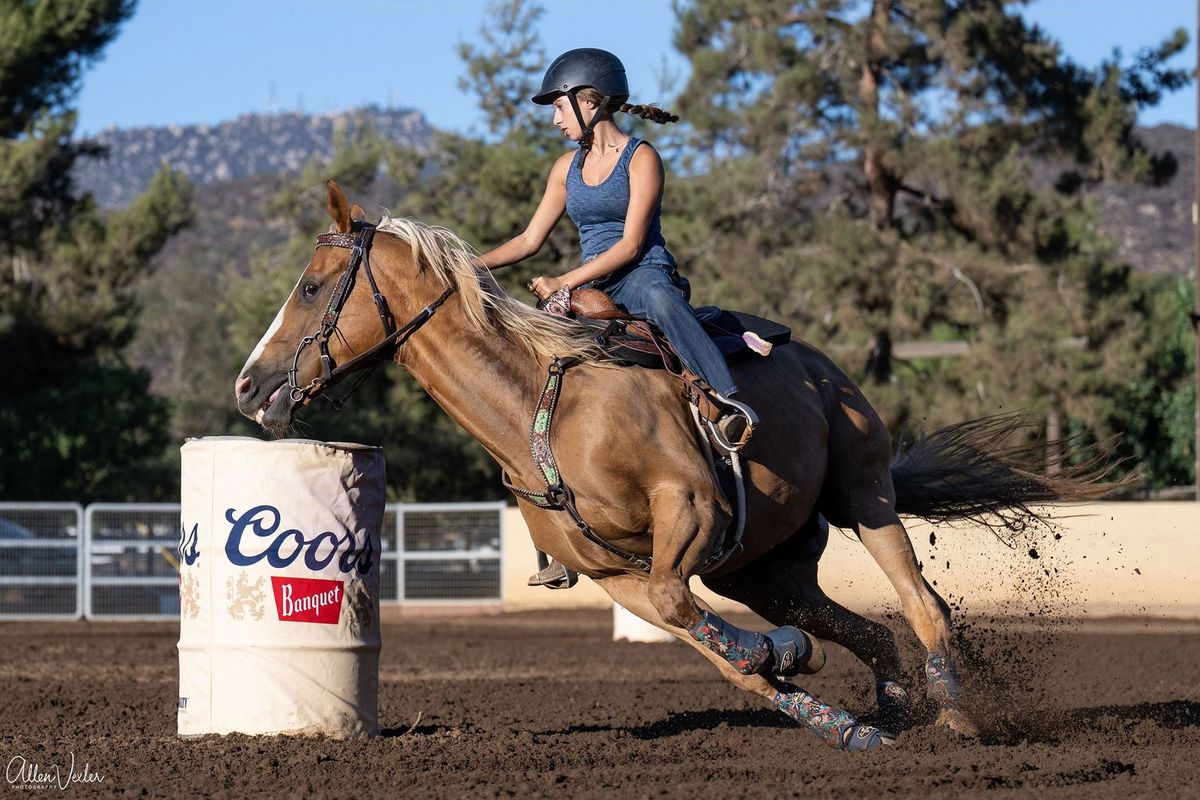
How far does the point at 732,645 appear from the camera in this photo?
5.60 meters

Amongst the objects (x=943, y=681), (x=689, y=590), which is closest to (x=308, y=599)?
(x=689, y=590)

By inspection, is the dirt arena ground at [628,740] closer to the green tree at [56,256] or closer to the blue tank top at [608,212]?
the blue tank top at [608,212]

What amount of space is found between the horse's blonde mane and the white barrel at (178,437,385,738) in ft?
3.54

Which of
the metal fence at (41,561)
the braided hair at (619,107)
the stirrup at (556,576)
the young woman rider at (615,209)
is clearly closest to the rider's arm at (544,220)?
the young woman rider at (615,209)

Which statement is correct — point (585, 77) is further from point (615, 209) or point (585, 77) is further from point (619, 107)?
point (615, 209)

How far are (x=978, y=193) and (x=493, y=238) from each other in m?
10.2

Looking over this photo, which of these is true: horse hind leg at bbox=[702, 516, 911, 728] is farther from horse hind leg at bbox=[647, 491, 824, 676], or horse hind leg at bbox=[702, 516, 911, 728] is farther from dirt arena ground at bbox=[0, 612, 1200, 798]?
horse hind leg at bbox=[647, 491, 824, 676]

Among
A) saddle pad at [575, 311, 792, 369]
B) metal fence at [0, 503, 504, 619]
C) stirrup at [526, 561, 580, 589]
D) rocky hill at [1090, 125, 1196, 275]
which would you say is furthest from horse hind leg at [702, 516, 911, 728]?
rocky hill at [1090, 125, 1196, 275]

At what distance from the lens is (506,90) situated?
32.7m

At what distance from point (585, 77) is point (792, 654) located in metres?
2.58

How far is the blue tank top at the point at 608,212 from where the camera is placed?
607 centimetres

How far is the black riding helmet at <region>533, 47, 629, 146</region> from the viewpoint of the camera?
19.8ft

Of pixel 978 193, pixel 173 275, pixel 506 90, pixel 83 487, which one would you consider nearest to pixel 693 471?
pixel 978 193

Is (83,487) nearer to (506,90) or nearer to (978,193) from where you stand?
(506,90)
